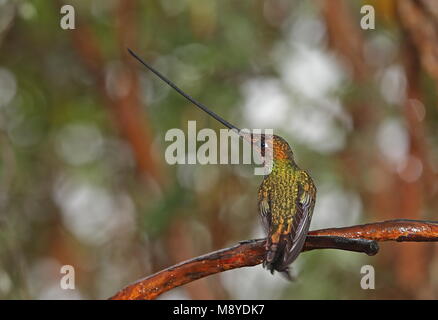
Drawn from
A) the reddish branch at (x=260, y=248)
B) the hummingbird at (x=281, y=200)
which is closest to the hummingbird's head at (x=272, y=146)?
the hummingbird at (x=281, y=200)

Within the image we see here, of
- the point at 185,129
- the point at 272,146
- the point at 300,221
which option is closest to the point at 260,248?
the point at 300,221

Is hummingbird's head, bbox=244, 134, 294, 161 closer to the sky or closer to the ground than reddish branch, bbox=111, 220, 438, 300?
Result: closer to the sky

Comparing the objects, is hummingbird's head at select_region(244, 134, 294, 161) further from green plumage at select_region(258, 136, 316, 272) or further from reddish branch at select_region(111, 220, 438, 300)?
reddish branch at select_region(111, 220, 438, 300)

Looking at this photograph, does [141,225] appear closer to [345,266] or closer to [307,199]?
[345,266]

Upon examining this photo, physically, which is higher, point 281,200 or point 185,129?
point 185,129

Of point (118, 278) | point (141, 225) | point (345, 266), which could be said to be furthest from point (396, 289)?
point (118, 278)

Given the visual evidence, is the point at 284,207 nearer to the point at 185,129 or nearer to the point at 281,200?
the point at 281,200

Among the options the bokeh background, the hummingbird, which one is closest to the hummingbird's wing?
the hummingbird
